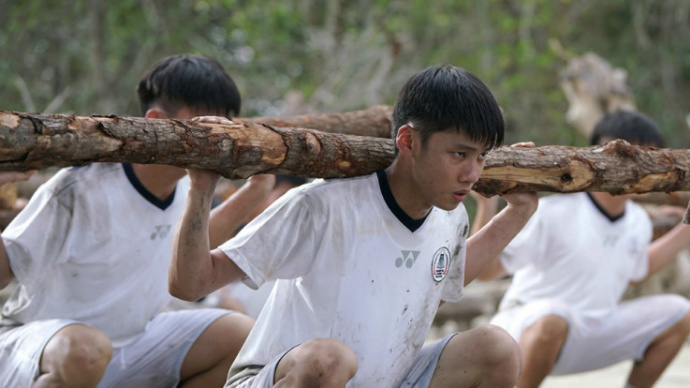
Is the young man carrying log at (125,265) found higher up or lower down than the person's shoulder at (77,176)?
lower down

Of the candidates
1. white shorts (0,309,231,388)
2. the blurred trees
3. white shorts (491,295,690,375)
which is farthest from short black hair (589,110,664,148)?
the blurred trees

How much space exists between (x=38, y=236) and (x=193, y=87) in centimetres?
74

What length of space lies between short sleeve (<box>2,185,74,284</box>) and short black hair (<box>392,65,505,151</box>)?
1308mm

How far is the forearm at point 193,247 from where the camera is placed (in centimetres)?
259

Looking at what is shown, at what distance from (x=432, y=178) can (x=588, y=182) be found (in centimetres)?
80

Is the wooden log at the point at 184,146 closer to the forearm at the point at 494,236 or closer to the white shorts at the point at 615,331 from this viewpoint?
the forearm at the point at 494,236

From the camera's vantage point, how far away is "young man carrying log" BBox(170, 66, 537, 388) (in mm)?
2678

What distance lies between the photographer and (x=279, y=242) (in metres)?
2.78

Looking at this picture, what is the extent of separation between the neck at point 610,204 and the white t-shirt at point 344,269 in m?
2.09

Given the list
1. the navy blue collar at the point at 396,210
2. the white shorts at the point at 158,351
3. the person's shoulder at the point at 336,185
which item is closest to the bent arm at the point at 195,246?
the person's shoulder at the point at 336,185

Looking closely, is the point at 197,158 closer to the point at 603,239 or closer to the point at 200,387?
the point at 200,387

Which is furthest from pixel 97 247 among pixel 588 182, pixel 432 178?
pixel 588 182

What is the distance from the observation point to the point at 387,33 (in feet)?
36.1

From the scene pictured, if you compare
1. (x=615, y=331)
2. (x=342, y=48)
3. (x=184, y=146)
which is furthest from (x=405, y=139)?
(x=342, y=48)
